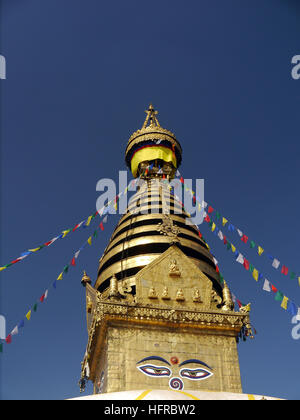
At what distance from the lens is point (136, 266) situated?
1513 centimetres

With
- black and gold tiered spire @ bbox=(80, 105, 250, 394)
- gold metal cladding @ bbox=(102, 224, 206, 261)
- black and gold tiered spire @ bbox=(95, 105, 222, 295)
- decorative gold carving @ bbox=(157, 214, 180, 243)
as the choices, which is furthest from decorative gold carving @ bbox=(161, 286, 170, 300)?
gold metal cladding @ bbox=(102, 224, 206, 261)

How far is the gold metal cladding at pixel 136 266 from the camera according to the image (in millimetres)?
15195

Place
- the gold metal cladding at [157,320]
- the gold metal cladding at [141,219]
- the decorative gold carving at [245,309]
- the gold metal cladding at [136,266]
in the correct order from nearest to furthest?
the gold metal cladding at [157,320] < the decorative gold carving at [245,309] < the gold metal cladding at [136,266] < the gold metal cladding at [141,219]

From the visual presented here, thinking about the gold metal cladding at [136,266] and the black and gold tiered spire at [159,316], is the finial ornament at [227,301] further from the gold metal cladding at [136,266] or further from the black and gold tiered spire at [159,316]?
the gold metal cladding at [136,266]

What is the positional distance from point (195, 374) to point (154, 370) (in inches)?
40.1

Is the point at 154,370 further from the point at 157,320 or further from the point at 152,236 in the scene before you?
the point at 152,236

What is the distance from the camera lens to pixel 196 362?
42.2 ft

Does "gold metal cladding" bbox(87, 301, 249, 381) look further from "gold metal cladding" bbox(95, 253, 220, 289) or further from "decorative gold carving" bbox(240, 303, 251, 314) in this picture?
"gold metal cladding" bbox(95, 253, 220, 289)

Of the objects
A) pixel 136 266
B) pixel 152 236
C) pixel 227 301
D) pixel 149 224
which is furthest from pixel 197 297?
pixel 149 224

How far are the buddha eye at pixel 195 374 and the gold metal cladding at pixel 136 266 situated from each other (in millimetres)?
3517

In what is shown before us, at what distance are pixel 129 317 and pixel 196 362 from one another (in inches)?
78.4

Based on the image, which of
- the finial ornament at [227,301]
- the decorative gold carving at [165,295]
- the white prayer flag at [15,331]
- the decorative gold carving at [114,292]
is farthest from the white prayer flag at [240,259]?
the white prayer flag at [15,331]

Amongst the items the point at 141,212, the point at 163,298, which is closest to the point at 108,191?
the point at 141,212

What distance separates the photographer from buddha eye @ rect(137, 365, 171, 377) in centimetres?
1243
